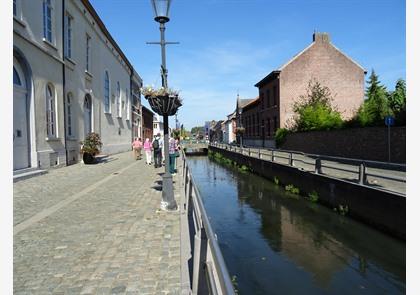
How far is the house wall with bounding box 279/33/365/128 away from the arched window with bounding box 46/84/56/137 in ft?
79.0

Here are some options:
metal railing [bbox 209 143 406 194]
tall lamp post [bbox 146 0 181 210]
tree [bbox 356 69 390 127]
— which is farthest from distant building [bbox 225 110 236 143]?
tall lamp post [bbox 146 0 181 210]

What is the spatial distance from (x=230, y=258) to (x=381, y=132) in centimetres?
1339

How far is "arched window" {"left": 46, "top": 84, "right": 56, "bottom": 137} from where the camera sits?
15.1m

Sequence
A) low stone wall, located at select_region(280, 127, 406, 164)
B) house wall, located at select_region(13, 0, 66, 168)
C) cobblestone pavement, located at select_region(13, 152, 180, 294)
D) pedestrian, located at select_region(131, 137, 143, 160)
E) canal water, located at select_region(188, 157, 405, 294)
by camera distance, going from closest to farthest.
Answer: cobblestone pavement, located at select_region(13, 152, 180, 294)
canal water, located at select_region(188, 157, 405, 294)
house wall, located at select_region(13, 0, 66, 168)
low stone wall, located at select_region(280, 127, 406, 164)
pedestrian, located at select_region(131, 137, 143, 160)

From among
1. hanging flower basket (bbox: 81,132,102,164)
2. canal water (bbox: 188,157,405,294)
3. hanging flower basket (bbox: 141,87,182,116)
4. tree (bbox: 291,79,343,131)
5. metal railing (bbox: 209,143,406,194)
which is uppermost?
tree (bbox: 291,79,343,131)

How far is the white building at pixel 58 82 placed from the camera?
12727 millimetres

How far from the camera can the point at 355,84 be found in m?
35.2

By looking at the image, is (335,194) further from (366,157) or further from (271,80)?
(271,80)

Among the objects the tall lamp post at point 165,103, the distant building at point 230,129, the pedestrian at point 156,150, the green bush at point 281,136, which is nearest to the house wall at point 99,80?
the pedestrian at point 156,150

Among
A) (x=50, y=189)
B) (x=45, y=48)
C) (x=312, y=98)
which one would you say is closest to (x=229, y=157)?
(x=312, y=98)

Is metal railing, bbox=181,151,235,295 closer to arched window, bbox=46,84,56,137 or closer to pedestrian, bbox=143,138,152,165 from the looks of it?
arched window, bbox=46,84,56,137

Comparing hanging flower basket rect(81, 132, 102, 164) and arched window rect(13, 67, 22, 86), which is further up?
arched window rect(13, 67, 22, 86)

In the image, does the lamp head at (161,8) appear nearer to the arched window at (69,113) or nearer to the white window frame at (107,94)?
the arched window at (69,113)

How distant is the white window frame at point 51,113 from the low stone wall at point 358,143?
51.6ft
